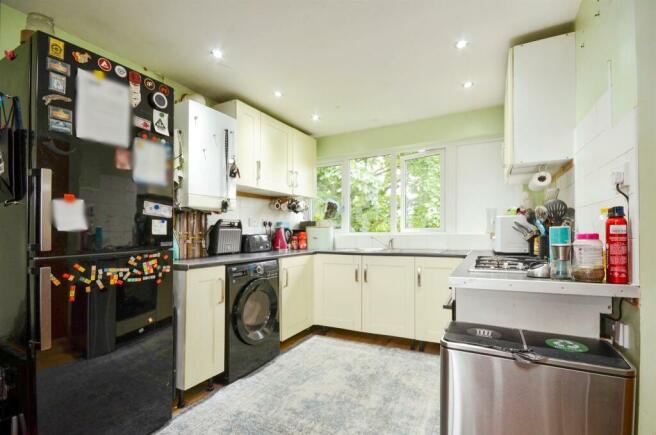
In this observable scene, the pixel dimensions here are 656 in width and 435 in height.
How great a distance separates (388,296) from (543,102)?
6.44 feet

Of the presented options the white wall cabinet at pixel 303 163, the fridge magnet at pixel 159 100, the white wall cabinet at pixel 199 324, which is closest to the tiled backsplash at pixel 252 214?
the white wall cabinet at pixel 303 163

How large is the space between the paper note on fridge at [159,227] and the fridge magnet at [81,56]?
0.80 m

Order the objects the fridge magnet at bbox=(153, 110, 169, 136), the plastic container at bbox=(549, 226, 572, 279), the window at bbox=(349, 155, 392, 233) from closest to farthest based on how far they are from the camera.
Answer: the plastic container at bbox=(549, 226, 572, 279), the fridge magnet at bbox=(153, 110, 169, 136), the window at bbox=(349, 155, 392, 233)

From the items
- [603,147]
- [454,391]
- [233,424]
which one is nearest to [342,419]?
[233,424]

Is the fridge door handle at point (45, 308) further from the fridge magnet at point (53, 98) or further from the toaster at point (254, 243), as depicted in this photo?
the toaster at point (254, 243)

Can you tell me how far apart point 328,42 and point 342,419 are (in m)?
2.37

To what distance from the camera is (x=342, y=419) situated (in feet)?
5.89

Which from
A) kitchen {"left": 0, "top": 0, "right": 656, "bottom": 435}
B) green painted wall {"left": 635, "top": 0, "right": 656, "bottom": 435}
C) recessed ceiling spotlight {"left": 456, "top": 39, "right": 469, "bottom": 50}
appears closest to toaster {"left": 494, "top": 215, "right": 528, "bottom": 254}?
kitchen {"left": 0, "top": 0, "right": 656, "bottom": 435}

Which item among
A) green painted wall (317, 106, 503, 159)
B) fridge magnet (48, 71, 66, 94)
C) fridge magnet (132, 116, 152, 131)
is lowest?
fridge magnet (132, 116, 152, 131)

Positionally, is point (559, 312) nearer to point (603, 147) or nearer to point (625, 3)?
point (603, 147)

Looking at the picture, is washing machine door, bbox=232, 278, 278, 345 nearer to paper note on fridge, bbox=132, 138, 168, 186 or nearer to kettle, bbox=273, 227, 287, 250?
kettle, bbox=273, 227, 287, 250

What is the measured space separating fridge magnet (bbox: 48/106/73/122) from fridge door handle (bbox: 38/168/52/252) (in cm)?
23

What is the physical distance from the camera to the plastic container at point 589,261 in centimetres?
110

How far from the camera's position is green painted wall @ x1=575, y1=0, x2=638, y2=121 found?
3.49 ft
